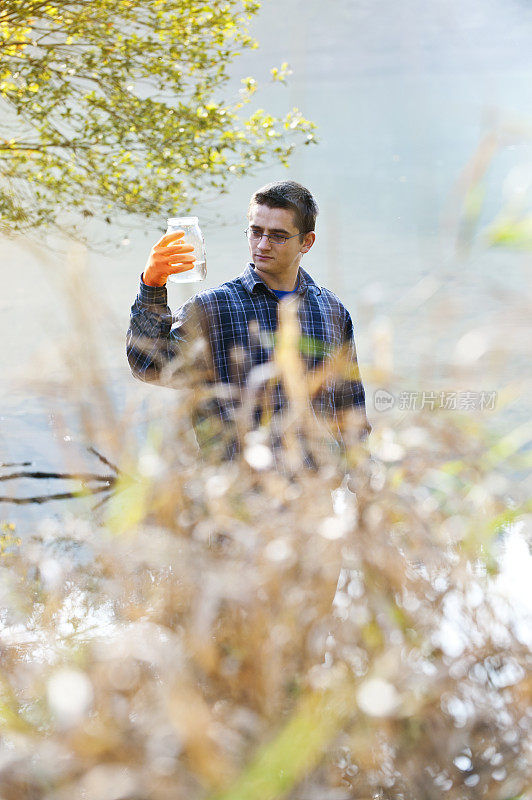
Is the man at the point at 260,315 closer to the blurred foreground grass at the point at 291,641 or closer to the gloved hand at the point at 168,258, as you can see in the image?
the gloved hand at the point at 168,258

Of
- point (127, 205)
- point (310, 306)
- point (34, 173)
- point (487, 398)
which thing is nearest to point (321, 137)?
point (127, 205)

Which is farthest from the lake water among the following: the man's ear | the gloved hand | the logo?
the logo

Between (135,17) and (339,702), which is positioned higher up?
(135,17)

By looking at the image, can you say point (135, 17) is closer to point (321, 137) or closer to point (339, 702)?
point (321, 137)

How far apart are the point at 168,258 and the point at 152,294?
99 millimetres

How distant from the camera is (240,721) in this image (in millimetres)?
534

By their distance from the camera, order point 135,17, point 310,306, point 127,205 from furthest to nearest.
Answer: point 127,205 → point 135,17 → point 310,306

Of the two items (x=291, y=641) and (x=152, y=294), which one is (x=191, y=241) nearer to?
(x=152, y=294)

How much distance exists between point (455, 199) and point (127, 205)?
3112 millimetres

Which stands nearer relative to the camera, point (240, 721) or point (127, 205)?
point (240, 721)

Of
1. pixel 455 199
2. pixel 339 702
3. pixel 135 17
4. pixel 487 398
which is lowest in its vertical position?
pixel 339 702

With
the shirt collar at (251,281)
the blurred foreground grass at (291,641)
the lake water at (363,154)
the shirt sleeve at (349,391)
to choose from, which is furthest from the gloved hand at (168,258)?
the lake water at (363,154)

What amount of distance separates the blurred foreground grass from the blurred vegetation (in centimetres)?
300

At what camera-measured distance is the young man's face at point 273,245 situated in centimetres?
162
